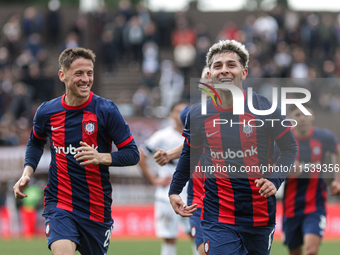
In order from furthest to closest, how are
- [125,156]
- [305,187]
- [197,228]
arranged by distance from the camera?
1. [305,187]
2. [197,228]
3. [125,156]

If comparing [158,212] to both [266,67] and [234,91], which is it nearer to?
[234,91]

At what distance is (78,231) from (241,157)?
5.54ft

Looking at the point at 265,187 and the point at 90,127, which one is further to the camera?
the point at 90,127

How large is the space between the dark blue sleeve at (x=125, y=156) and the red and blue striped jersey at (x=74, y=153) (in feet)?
0.17

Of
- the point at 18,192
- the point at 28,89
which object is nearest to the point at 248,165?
the point at 18,192

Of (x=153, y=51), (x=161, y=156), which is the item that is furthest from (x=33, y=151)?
(x=153, y=51)

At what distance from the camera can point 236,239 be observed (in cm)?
477

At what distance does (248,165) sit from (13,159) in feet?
36.1

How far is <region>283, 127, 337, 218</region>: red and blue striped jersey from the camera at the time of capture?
7336 mm

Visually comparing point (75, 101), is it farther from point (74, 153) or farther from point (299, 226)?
point (299, 226)

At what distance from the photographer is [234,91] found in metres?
4.83

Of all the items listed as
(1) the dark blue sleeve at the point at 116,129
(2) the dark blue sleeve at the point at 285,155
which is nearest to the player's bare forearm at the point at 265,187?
(2) the dark blue sleeve at the point at 285,155

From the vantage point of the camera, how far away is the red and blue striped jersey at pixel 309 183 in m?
7.34

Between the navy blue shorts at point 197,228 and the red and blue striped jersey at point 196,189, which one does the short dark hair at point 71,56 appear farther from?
the navy blue shorts at point 197,228
